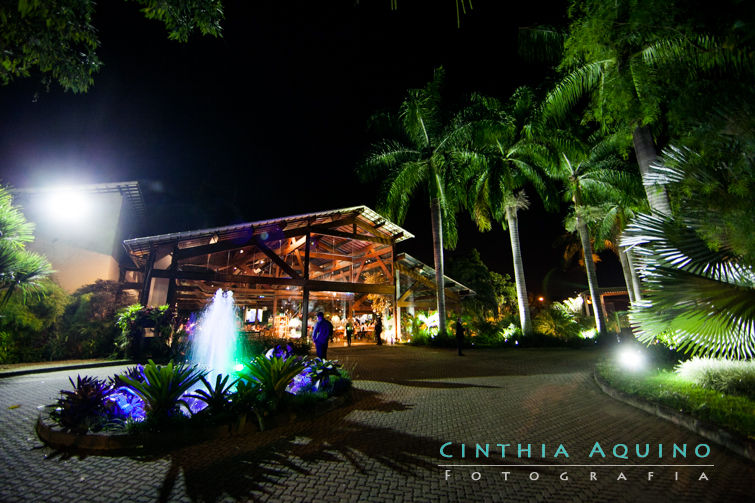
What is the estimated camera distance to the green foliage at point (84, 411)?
423cm

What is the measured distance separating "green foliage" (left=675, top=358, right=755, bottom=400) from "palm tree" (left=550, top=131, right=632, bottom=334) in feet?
41.0

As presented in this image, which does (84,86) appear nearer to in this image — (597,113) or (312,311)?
(597,113)

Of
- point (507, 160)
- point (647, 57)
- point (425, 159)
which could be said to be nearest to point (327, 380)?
point (647, 57)

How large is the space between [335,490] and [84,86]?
8249 mm

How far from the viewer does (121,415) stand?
4.63m

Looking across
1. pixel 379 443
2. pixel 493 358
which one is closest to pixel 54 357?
pixel 379 443

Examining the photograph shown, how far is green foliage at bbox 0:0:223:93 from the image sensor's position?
5070 mm

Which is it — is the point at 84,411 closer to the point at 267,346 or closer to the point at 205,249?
the point at 267,346

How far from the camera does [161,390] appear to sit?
453 centimetres

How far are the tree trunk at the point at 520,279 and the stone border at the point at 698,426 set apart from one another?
38.7ft

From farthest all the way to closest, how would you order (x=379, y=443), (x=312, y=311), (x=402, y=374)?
(x=312, y=311)
(x=402, y=374)
(x=379, y=443)

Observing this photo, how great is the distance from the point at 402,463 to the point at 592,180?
21.1 m

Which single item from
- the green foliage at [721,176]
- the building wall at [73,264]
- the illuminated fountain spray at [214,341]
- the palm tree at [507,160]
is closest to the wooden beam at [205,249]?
the illuminated fountain spray at [214,341]

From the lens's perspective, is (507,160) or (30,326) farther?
(507,160)
